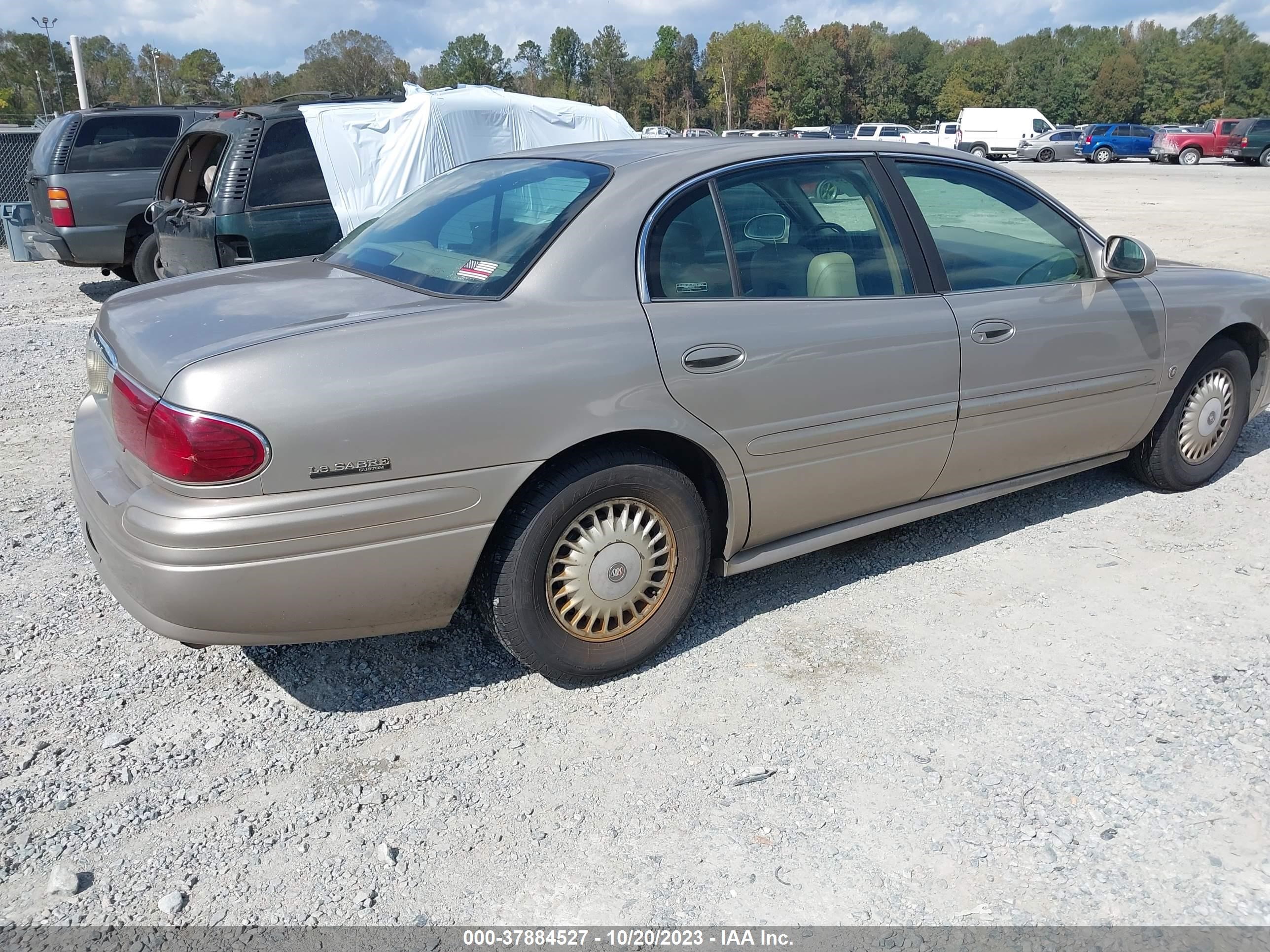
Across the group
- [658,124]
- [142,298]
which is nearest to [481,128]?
[142,298]

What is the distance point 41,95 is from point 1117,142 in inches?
2571

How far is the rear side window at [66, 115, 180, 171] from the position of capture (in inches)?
393

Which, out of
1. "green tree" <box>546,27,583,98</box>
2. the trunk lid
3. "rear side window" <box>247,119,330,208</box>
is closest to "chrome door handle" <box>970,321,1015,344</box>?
the trunk lid

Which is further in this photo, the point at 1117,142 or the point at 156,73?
the point at 156,73

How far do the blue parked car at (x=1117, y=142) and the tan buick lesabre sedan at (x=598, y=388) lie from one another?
43072mm

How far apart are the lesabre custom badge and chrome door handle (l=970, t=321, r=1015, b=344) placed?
87.4 inches

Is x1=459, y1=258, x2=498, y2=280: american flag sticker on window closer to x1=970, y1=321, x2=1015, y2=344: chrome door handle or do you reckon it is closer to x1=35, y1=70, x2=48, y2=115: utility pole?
x1=970, y1=321, x2=1015, y2=344: chrome door handle

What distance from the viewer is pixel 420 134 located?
9.45m

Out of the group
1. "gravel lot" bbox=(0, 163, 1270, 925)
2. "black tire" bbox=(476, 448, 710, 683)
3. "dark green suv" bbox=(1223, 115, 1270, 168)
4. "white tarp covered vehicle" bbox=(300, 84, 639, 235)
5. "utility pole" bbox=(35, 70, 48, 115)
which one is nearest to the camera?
"gravel lot" bbox=(0, 163, 1270, 925)

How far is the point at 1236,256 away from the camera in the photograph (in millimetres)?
12359

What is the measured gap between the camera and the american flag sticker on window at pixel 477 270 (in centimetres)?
309

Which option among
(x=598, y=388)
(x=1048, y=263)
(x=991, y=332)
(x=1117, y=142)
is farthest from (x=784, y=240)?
(x=1117, y=142)

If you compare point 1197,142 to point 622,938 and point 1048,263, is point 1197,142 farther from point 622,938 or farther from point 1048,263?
point 622,938

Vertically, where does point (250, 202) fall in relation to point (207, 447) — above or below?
above
